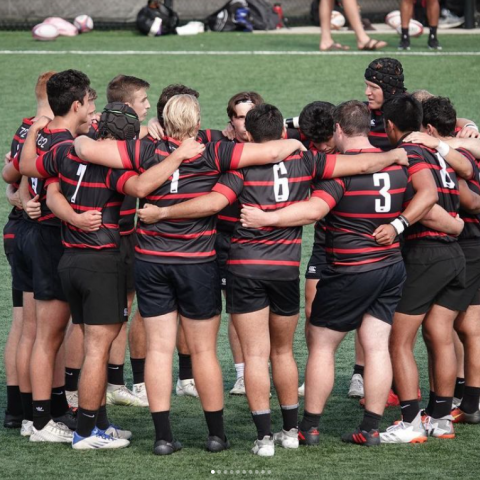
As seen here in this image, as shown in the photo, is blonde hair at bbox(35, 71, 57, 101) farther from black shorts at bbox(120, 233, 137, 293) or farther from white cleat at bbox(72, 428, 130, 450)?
white cleat at bbox(72, 428, 130, 450)

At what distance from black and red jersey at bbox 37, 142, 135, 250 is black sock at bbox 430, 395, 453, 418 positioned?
1902 millimetres

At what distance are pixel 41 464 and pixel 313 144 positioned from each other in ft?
7.51

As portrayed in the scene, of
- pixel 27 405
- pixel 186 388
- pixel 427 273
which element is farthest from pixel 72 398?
pixel 427 273

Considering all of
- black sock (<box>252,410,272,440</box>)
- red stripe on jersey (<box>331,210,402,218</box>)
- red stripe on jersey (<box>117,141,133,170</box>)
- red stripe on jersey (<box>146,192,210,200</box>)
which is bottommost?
black sock (<box>252,410,272,440</box>)

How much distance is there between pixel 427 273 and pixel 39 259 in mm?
2041

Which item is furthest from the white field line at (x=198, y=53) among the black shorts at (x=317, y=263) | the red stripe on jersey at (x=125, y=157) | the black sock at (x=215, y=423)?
the black sock at (x=215, y=423)

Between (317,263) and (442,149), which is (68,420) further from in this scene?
(442,149)

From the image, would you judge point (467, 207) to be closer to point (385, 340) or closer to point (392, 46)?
point (385, 340)

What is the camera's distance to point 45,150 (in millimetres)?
5555

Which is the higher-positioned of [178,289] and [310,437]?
[178,289]

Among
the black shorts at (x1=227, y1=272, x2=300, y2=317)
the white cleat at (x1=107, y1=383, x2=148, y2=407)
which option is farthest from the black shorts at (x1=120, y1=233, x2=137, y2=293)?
the white cleat at (x1=107, y1=383, x2=148, y2=407)

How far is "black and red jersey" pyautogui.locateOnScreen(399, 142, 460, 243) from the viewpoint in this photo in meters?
5.46

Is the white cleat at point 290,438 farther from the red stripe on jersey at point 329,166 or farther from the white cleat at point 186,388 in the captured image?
the red stripe on jersey at point 329,166

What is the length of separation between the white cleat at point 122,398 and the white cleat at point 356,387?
124 cm
